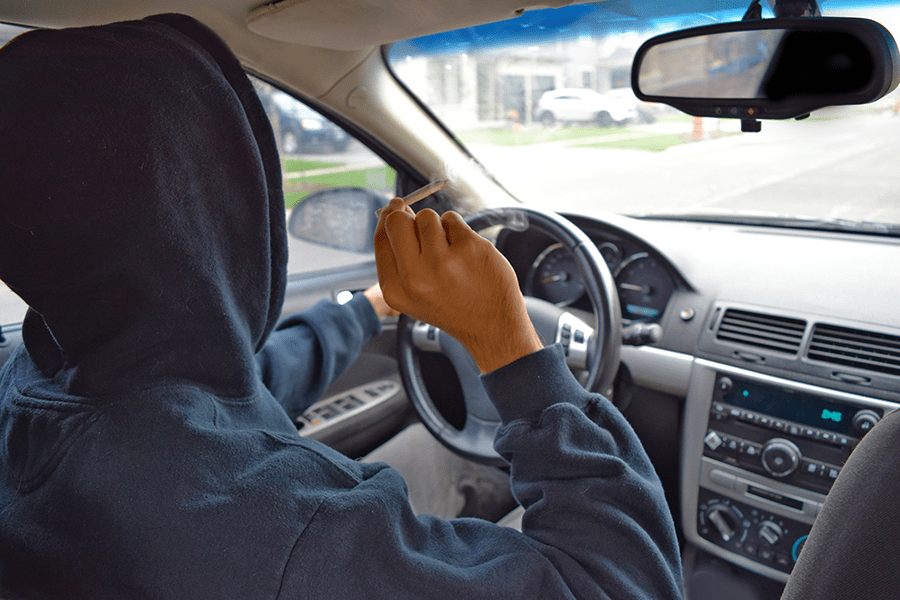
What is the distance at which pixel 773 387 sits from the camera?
6.44 ft

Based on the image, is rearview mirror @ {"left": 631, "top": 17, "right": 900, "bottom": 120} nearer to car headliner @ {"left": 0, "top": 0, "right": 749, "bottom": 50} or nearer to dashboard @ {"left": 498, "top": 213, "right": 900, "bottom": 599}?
car headliner @ {"left": 0, "top": 0, "right": 749, "bottom": 50}

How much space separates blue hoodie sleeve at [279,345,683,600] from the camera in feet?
2.63

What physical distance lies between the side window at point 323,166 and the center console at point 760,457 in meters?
1.48

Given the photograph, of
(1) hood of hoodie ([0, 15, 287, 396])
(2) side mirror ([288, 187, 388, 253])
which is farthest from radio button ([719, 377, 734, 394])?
(1) hood of hoodie ([0, 15, 287, 396])

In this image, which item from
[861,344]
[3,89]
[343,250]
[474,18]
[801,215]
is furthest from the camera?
[343,250]

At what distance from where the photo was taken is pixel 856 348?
1.84m

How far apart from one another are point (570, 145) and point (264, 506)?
8.79 feet

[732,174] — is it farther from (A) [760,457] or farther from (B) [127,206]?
(B) [127,206]

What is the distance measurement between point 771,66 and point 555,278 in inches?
42.8

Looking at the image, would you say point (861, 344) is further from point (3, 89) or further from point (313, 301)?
point (3, 89)

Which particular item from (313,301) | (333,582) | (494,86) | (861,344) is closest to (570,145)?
(494,86)

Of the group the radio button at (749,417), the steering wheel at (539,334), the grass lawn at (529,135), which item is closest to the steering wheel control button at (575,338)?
the steering wheel at (539,334)

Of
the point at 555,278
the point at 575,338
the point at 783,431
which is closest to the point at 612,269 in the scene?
the point at 555,278

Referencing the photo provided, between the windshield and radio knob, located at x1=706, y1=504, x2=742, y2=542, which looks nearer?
the windshield
